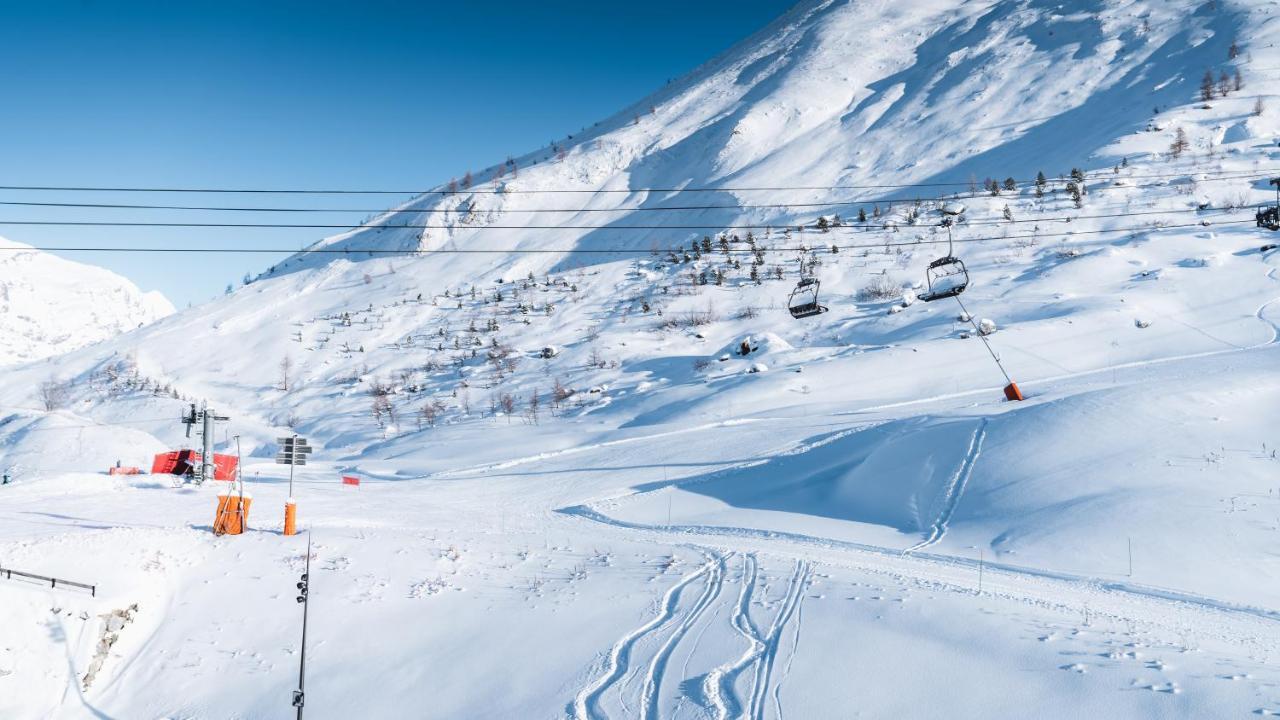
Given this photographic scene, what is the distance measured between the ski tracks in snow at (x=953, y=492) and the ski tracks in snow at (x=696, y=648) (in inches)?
144

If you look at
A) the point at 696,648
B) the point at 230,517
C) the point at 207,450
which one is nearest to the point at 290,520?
the point at 230,517

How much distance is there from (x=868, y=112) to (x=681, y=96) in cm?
3510

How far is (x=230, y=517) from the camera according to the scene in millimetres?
19281

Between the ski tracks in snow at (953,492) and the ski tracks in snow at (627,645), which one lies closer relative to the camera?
the ski tracks in snow at (627,645)

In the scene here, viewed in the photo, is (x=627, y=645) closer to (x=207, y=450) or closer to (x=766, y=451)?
(x=766, y=451)

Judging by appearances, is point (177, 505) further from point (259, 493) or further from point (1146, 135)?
point (1146, 135)

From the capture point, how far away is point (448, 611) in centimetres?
1461

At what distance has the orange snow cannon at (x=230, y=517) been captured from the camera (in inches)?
754

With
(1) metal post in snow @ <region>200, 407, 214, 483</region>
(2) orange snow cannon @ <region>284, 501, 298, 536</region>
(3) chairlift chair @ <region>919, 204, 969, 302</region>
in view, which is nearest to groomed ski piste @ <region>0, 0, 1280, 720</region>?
(2) orange snow cannon @ <region>284, 501, 298, 536</region>

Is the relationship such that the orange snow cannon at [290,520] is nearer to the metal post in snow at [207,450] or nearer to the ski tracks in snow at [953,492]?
the metal post in snow at [207,450]

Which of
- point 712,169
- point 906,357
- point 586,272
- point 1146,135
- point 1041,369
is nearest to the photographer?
point 1041,369

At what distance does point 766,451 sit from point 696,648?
15001mm

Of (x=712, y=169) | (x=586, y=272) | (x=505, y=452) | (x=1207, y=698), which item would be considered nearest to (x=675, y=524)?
(x=1207, y=698)

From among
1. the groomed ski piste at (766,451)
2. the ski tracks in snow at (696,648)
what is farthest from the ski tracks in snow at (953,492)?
the ski tracks in snow at (696,648)
